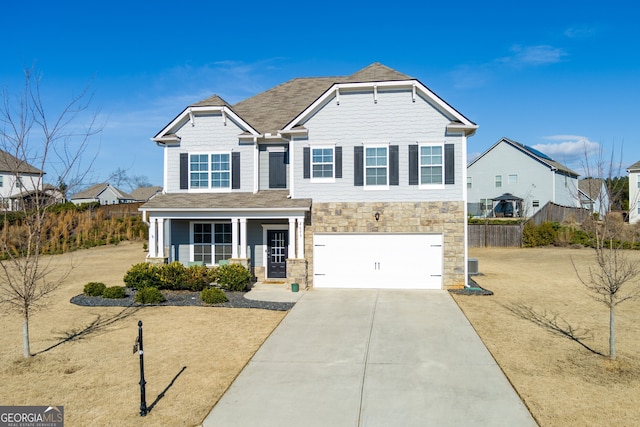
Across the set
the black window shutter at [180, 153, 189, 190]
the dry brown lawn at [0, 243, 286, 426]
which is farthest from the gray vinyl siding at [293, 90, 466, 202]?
the dry brown lawn at [0, 243, 286, 426]

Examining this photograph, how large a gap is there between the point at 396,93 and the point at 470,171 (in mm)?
33554

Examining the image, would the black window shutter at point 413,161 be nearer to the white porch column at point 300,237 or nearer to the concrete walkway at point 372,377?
the white porch column at point 300,237

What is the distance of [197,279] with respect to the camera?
16.3 m

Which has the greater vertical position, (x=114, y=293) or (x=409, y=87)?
(x=409, y=87)

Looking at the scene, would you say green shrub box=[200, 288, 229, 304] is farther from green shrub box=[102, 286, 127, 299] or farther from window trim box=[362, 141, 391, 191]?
window trim box=[362, 141, 391, 191]

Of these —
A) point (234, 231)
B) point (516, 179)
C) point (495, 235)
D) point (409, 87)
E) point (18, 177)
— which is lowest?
point (495, 235)

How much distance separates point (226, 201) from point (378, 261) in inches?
258

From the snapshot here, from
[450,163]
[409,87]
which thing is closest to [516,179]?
[450,163]

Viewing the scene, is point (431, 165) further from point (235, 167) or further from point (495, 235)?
point (495, 235)

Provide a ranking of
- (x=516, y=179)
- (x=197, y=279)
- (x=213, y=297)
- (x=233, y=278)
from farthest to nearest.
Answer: (x=516, y=179) → (x=197, y=279) → (x=233, y=278) → (x=213, y=297)

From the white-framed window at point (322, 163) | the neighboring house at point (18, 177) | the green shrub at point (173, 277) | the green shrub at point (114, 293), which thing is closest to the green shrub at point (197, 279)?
the green shrub at point (173, 277)

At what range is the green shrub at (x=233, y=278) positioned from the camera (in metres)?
16.2

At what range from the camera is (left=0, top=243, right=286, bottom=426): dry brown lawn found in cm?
733

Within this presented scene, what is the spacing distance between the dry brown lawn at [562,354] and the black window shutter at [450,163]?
4457mm
